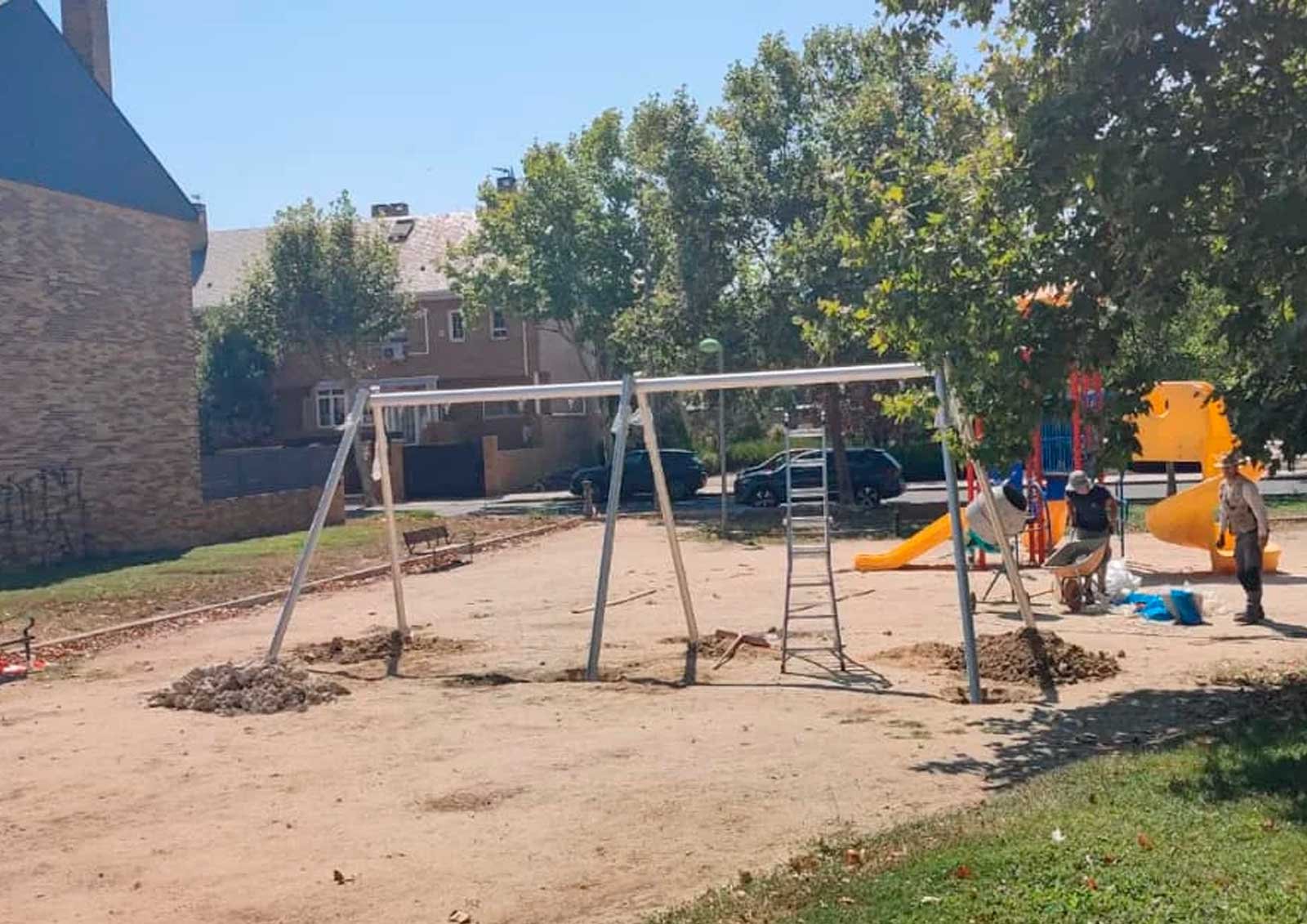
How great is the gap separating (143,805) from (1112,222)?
7251 millimetres

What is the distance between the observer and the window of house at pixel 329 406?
57.5 meters

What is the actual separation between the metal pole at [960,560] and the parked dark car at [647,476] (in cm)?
3021

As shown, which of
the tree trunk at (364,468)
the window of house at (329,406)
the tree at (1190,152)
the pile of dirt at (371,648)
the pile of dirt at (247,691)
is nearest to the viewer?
the tree at (1190,152)

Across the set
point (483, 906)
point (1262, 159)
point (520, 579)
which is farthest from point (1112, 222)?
point (520, 579)

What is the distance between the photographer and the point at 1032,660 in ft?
41.9

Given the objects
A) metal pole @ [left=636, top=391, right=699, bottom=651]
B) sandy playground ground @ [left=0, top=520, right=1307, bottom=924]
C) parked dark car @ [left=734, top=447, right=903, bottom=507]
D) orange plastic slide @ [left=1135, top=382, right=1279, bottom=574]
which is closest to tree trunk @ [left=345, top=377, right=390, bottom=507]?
parked dark car @ [left=734, top=447, right=903, bottom=507]

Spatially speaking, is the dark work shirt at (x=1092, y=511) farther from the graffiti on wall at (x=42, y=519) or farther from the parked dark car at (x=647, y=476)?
the parked dark car at (x=647, y=476)

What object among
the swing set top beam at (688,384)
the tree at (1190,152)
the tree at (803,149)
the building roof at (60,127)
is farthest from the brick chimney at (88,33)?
the tree at (1190,152)

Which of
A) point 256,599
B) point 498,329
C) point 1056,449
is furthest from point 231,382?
point 1056,449

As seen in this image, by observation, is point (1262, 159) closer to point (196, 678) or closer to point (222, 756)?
point (222, 756)

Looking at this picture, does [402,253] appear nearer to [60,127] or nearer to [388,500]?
[60,127]

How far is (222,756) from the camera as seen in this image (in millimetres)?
10859

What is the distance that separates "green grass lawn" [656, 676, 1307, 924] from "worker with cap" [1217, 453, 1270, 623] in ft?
23.7

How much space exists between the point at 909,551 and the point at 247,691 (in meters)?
11.6
